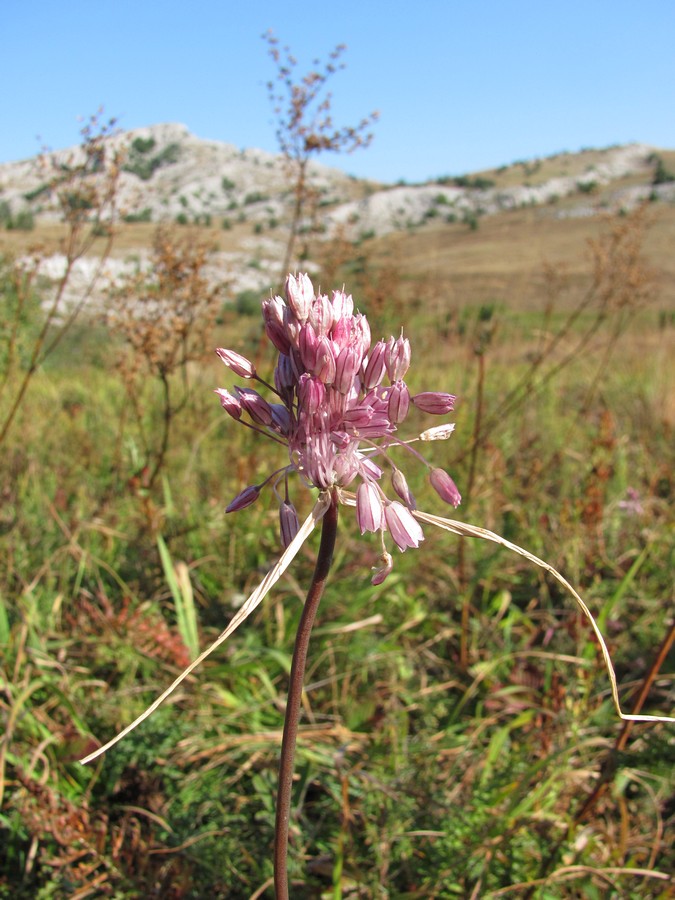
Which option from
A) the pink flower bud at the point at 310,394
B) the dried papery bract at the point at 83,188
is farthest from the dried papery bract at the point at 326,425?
the dried papery bract at the point at 83,188

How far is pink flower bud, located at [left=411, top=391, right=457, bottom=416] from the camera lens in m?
1.31

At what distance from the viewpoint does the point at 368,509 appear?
1.22 metres

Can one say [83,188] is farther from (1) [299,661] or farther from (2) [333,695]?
(1) [299,661]

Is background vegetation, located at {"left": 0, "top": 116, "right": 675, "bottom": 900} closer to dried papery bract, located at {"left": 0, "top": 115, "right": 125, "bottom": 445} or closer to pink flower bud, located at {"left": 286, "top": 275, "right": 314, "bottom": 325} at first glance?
dried papery bract, located at {"left": 0, "top": 115, "right": 125, "bottom": 445}

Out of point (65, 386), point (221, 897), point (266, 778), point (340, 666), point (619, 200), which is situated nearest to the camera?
point (221, 897)

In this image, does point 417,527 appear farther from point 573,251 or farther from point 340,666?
point 573,251

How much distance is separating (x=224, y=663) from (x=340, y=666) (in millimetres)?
549

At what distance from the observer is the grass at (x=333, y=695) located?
7.18 ft

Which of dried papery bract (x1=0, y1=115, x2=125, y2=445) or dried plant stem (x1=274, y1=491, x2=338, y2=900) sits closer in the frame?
dried plant stem (x1=274, y1=491, x2=338, y2=900)

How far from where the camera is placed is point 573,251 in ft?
152

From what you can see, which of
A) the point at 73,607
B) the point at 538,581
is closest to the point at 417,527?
the point at 73,607

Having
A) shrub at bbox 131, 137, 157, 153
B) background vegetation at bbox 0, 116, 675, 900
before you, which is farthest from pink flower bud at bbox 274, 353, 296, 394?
shrub at bbox 131, 137, 157, 153

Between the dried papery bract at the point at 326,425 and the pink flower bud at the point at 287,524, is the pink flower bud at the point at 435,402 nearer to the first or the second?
the dried papery bract at the point at 326,425

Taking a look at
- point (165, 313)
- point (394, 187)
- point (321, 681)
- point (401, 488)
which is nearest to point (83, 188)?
point (165, 313)
